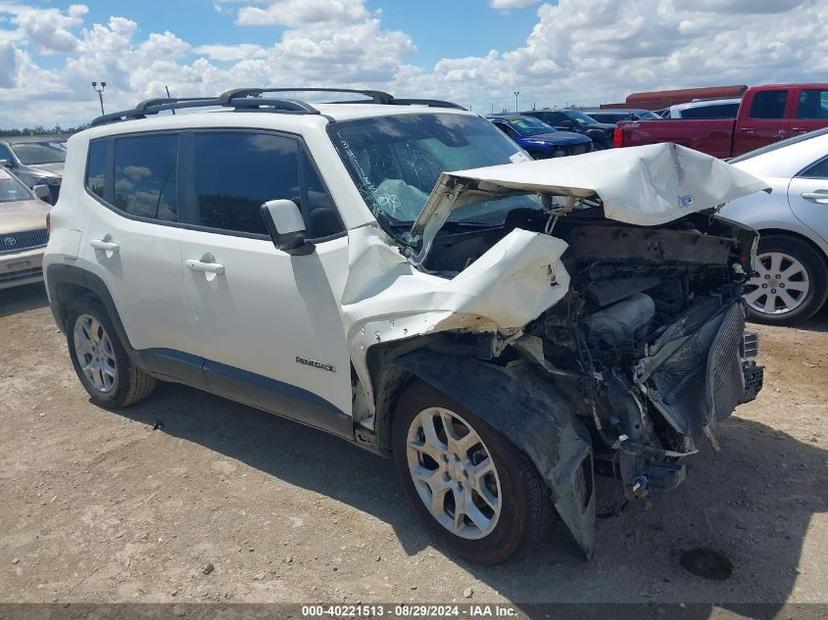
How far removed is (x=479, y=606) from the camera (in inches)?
114

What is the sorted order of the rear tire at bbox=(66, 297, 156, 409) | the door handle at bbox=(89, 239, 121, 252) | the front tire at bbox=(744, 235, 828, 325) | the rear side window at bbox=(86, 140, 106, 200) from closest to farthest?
the door handle at bbox=(89, 239, 121, 252), the rear side window at bbox=(86, 140, 106, 200), the rear tire at bbox=(66, 297, 156, 409), the front tire at bbox=(744, 235, 828, 325)

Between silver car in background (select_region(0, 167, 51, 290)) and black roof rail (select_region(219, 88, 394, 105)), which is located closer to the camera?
black roof rail (select_region(219, 88, 394, 105))

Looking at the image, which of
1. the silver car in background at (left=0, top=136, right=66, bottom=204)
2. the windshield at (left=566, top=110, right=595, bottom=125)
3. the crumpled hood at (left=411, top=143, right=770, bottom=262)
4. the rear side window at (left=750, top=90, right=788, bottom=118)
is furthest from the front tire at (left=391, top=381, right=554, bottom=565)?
the windshield at (left=566, top=110, right=595, bottom=125)

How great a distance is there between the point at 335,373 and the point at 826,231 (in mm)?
4385

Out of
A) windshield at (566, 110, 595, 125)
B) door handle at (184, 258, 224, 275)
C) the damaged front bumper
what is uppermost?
door handle at (184, 258, 224, 275)

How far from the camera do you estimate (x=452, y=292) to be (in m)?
2.73

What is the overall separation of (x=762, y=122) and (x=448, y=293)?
9.97 metres

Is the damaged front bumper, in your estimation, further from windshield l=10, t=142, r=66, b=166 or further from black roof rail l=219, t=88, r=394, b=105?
windshield l=10, t=142, r=66, b=166

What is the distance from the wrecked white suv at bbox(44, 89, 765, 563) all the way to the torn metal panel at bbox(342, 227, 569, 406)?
10 millimetres

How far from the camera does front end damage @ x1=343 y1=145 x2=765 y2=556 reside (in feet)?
9.07

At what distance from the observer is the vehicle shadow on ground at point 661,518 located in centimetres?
293

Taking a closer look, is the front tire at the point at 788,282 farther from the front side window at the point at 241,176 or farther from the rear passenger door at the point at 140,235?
the rear passenger door at the point at 140,235

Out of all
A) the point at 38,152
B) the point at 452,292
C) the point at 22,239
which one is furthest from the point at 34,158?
the point at 452,292

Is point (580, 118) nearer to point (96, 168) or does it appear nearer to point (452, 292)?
point (96, 168)
